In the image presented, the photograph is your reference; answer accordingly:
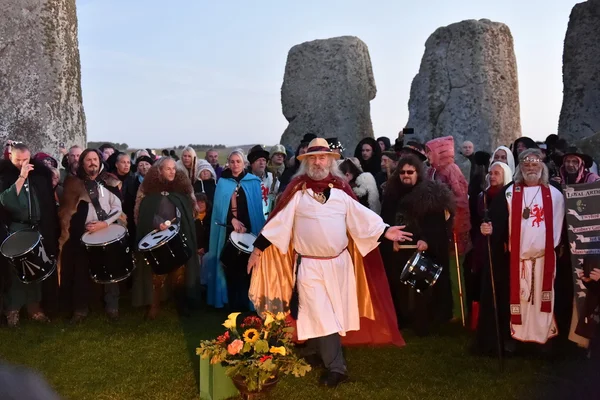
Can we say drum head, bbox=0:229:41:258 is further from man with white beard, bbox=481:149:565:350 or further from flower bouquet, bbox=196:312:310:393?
man with white beard, bbox=481:149:565:350

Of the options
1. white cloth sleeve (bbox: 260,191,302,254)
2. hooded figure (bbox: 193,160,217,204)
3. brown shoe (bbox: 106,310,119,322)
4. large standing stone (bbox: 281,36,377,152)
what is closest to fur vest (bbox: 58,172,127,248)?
brown shoe (bbox: 106,310,119,322)

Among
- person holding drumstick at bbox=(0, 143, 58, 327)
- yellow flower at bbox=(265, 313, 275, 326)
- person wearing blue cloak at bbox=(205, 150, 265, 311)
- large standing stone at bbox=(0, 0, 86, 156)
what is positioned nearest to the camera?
yellow flower at bbox=(265, 313, 275, 326)

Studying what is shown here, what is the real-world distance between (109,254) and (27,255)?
747 millimetres

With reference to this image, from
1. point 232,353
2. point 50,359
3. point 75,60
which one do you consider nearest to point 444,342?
point 232,353

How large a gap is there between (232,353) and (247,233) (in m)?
2.91

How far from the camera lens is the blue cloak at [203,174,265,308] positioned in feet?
25.1

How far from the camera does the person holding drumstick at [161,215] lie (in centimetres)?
720

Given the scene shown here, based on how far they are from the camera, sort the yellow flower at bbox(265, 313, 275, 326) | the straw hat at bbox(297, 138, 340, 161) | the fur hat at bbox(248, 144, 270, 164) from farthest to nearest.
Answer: the fur hat at bbox(248, 144, 270, 164) → the straw hat at bbox(297, 138, 340, 161) → the yellow flower at bbox(265, 313, 275, 326)

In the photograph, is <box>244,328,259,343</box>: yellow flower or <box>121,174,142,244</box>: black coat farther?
<box>121,174,142,244</box>: black coat

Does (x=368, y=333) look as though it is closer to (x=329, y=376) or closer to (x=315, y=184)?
(x=329, y=376)

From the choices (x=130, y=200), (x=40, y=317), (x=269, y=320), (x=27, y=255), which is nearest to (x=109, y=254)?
(x=27, y=255)

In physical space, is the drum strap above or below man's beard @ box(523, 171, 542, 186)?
below

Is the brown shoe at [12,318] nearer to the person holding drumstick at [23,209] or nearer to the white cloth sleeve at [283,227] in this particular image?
the person holding drumstick at [23,209]

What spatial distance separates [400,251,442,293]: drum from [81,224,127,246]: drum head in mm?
2827
